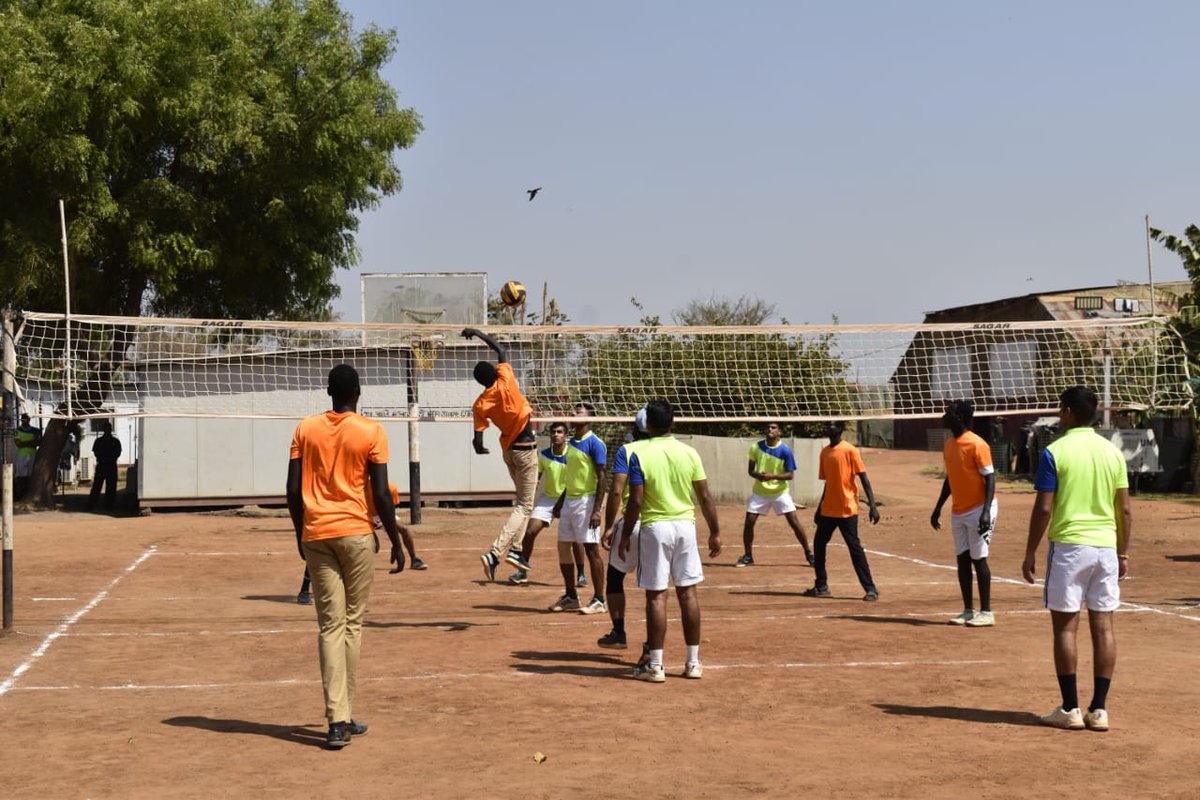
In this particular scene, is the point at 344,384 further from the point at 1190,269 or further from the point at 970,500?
the point at 1190,269

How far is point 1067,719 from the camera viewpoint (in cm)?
808

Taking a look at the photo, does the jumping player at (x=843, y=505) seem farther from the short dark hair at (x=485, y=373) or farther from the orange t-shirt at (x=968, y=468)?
the short dark hair at (x=485, y=373)

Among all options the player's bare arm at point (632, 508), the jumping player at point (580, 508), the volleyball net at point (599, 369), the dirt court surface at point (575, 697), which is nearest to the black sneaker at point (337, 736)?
the dirt court surface at point (575, 697)

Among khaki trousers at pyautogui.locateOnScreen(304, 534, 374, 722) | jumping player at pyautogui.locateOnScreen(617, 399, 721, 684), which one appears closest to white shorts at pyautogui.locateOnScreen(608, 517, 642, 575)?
jumping player at pyautogui.locateOnScreen(617, 399, 721, 684)

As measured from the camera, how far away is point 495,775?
7.06 meters

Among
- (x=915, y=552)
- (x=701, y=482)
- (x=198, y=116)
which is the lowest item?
(x=915, y=552)

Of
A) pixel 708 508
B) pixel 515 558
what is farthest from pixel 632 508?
pixel 515 558

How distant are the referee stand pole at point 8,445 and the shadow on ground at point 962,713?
7804mm

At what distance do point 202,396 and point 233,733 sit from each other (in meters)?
22.6

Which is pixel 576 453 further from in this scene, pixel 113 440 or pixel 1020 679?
pixel 113 440

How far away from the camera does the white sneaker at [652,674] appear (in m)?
9.58

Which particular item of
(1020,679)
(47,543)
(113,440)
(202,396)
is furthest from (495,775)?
(113,440)

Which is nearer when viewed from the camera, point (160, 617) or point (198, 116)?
point (160, 617)

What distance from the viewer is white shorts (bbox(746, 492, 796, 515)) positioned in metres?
17.6
